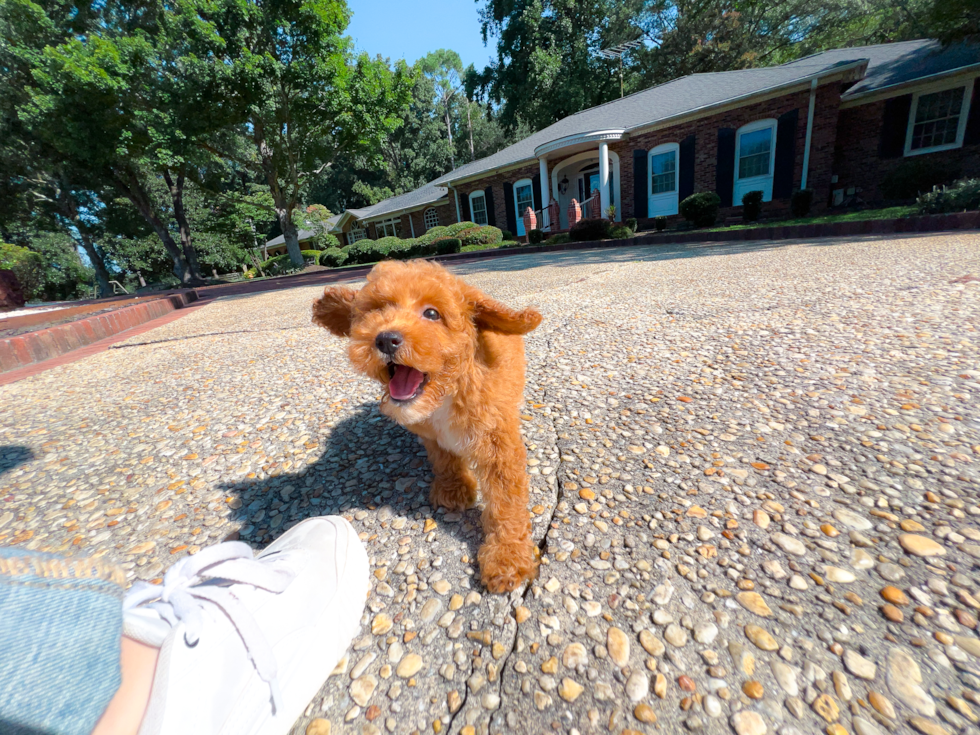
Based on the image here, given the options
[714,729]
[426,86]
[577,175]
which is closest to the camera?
[714,729]

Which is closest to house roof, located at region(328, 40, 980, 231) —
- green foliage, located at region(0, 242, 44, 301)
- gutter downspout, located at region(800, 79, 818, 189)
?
gutter downspout, located at region(800, 79, 818, 189)

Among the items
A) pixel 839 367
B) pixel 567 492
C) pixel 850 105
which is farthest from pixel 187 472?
pixel 850 105

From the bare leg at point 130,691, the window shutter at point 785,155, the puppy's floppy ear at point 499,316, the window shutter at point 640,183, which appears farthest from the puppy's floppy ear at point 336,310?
the window shutter at point 640,183

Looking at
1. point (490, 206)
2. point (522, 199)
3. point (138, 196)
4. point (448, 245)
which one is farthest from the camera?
point (490, 206)

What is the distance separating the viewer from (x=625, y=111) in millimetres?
19172

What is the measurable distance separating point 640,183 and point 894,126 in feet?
26.8

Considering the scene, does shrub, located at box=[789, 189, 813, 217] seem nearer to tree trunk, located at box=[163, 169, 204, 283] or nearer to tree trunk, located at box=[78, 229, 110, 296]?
tree trunk, located at box=[163, 169, 204, 283]

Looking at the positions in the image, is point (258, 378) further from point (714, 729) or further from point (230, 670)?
point (714, 729)

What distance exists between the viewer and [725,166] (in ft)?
50.3

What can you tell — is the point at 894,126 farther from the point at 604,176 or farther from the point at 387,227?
the point at 387,227

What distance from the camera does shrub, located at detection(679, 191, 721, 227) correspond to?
14.0 meters

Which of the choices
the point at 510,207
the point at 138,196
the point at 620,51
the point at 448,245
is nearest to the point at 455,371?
the point at 448,245

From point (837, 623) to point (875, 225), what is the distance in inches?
471

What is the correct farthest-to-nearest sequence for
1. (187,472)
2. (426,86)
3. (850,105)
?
(426,86) → (850,105) → (187,472)
